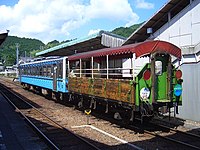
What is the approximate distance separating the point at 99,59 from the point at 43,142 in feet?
19.6

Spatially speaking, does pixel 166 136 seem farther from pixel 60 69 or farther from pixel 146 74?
pixel 60 69

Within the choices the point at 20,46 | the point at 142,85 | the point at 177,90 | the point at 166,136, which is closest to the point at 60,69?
the point at 142,85

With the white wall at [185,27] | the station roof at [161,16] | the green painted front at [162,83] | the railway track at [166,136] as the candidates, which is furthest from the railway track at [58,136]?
the station roof at [161,16]

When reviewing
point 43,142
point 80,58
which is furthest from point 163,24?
point 43,142

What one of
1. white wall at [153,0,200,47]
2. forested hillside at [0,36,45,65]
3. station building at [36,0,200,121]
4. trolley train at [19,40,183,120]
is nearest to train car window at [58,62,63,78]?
trolley train at [19,40,183,120]

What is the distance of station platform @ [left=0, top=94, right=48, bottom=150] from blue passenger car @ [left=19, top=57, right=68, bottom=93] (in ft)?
13.7

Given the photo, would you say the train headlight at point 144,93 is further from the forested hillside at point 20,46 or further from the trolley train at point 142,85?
the forested hillside at point 20,46

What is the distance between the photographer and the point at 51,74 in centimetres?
1872

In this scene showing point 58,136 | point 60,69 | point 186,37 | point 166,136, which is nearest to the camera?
point 166,136

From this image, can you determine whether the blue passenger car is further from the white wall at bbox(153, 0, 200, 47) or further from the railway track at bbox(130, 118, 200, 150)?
the railway track at bbox(130, 118, 200, 150)

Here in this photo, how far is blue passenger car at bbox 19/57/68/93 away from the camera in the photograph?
53.0 feet

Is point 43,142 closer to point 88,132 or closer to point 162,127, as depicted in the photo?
point 88,132

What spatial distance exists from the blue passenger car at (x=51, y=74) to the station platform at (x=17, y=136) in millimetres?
4183

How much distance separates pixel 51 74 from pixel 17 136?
378 inches
